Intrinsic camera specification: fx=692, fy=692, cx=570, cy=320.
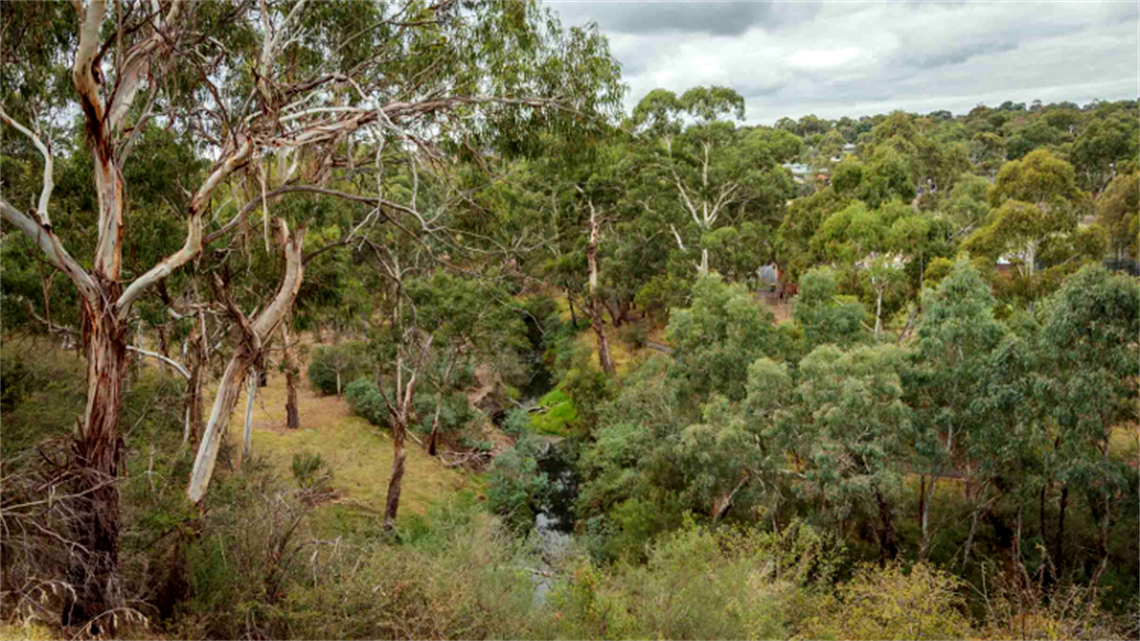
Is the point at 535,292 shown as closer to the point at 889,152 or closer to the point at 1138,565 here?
the point at 889,152

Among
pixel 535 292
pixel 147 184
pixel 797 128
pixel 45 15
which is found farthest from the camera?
pixel 797 128

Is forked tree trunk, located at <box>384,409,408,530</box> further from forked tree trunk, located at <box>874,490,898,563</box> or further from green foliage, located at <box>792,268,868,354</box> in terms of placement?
forked tree trunk, located at <box>874,490,898,563</box>

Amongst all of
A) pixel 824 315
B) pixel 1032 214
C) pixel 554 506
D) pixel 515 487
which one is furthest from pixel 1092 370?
pixel 554 506

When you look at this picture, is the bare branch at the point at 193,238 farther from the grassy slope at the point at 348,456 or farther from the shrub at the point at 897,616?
the grassy slope at the point at 348,456

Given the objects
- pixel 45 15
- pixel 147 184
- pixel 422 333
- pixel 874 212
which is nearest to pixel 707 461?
pixel 422 333

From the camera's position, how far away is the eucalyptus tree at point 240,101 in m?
5.61

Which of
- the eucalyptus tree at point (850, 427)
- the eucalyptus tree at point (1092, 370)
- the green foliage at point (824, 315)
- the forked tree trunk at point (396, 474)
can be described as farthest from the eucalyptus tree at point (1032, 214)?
the forked tree trunk at point (396, 474)

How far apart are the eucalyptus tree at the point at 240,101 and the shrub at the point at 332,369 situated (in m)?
13.6

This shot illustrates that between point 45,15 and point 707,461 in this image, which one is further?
point 707,461

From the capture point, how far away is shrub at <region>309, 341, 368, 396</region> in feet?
74.8

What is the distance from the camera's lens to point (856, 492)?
1095 cm

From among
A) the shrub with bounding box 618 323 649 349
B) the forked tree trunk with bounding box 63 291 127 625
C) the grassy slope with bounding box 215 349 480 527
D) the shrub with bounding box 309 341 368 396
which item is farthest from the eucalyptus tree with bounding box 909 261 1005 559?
the shrub with bounding box 309 341 368 396

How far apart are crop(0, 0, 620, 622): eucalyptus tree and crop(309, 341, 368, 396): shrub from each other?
1359 centimetres

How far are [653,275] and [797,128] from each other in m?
101
